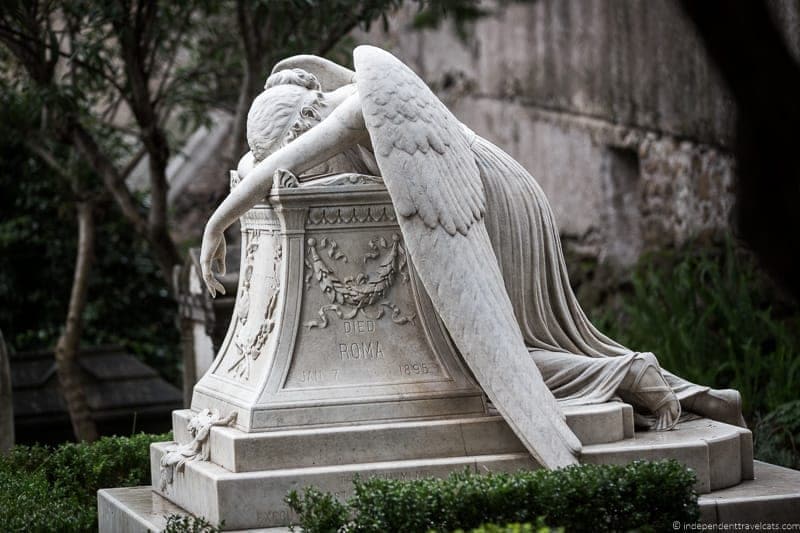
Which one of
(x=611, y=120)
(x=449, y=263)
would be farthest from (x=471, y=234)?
(x=611, y=120)

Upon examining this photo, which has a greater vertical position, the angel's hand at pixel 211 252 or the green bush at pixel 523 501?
the angel's hand at pixel 211 252

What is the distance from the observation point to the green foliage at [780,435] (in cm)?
682

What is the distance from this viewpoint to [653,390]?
5.32m

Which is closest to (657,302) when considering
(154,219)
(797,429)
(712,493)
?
(797,429)

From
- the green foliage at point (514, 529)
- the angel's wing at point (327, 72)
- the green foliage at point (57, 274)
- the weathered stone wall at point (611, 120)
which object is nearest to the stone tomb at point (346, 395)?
the angel's wing at point (327, 72)

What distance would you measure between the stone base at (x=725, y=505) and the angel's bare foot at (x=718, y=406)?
0.88 feet

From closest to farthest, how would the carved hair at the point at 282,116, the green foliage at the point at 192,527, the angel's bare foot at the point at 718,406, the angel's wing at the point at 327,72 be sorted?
the green foliage at the point at 192,527
the carved hair at the point at 282,116
the angel's bare foot at the point at 718,406
the angel's wing at the point at 327,72

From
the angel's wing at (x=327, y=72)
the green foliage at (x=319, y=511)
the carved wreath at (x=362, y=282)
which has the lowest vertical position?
the green foliage at (x=319, y=511)

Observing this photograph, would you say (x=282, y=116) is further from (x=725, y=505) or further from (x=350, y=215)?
(x=725, y=505)

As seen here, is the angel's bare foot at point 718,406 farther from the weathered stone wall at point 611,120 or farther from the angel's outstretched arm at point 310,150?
the weathered stone wall at point 611,120

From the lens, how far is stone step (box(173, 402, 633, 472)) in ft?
15.5

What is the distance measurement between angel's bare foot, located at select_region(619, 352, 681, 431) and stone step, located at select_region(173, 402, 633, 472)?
0.20m

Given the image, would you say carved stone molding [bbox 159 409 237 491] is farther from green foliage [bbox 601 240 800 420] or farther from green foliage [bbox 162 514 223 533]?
green foliage [bbox 601 240 800 420]

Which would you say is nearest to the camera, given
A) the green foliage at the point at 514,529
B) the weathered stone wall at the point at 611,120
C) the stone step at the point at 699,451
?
the green foliage at the point at 514,529
